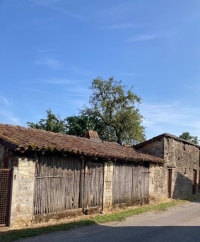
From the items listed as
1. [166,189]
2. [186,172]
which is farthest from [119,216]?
[186,172]

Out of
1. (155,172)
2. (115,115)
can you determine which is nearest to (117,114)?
A: (115,115)

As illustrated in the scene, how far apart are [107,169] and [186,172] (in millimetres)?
12300

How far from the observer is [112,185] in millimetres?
15391

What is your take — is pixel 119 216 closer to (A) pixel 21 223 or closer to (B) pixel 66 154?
(B) pixel 66 154

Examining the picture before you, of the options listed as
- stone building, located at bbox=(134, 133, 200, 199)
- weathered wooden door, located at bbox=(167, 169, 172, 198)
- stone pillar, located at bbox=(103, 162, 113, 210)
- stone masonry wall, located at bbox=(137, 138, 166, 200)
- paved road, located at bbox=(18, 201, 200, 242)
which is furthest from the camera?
weathered wooden door, located at bbox=(167, 169, 172, 198)

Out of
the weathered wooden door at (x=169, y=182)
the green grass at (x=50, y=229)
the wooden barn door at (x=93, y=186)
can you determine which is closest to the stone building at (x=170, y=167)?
the weathered wooden door at (x=169, y=182)

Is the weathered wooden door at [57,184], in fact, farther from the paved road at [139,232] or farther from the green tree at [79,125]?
the green tree at [79,125]

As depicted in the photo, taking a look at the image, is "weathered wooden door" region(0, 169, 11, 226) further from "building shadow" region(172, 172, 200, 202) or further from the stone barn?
"building shadow" region(172, 172, 200, 202)

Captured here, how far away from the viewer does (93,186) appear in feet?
45.9

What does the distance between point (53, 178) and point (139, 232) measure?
3.88 meters

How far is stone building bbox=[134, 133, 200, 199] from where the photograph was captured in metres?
20.3

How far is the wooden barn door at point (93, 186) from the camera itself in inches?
530

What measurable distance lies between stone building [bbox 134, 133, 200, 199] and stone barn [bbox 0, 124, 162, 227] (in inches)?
149

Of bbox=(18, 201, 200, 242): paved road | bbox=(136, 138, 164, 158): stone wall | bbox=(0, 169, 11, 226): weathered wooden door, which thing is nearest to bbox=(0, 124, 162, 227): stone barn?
bbox=(0, 169, 11, 226): weathered wooden door
